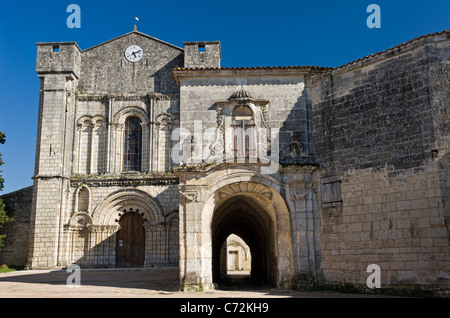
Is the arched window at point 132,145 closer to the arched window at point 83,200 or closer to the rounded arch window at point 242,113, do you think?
the arched window at point 83,200

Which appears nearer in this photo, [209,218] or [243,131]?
[209,218]

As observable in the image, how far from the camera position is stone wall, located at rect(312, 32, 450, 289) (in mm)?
10859

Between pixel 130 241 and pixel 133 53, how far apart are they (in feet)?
35.4

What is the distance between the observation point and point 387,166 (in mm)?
11758

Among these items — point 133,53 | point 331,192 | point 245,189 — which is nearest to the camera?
point 331,192

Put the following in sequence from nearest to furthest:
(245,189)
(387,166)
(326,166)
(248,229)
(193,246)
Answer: (387,166)
(193,246)
(326,166)
(245,189)
(248,229)

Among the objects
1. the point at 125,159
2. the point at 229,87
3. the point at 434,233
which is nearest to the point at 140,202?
the point at 125,159

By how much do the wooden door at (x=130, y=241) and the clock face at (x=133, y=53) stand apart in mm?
8981

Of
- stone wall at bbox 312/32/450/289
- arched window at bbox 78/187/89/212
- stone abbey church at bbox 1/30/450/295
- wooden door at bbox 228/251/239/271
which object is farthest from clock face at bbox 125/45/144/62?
wooden door at bbox 228/251/239/271

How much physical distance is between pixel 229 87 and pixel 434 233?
7198mm

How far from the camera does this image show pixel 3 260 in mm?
24109

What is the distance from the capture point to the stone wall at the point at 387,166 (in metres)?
10.9

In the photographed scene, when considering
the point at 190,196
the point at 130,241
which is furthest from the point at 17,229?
the point at 190,196

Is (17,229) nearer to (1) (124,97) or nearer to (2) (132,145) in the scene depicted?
(2) (132,145)
